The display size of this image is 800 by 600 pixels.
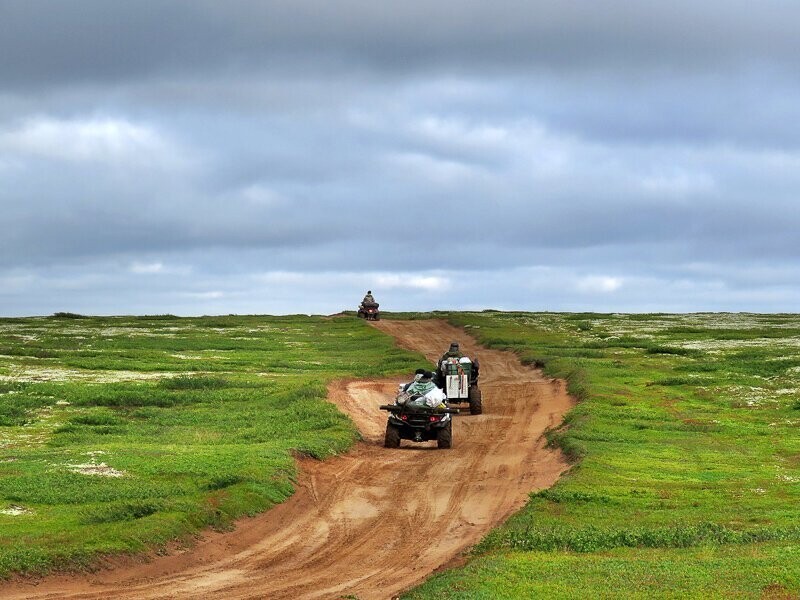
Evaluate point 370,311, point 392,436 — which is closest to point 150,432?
point 392,436

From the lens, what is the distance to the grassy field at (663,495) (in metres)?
19.1

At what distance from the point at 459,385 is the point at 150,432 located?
1449 centimetres

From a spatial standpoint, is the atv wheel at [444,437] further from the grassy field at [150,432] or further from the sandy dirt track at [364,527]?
the grassy field at [150,432]

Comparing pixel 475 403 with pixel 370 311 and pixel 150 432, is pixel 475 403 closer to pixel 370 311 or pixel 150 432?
pixel 150 432

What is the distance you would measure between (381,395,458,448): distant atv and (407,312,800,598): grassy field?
4.00 m

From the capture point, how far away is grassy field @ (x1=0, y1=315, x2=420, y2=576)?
78.4 feet

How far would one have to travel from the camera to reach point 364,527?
83.9 feet

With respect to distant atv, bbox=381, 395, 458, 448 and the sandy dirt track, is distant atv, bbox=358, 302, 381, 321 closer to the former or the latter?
the sandy dirt track

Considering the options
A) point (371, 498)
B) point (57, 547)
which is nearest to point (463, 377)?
point (371, 498)

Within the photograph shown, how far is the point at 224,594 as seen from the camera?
19781 millimetres

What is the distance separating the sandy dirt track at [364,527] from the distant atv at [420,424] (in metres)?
0.54

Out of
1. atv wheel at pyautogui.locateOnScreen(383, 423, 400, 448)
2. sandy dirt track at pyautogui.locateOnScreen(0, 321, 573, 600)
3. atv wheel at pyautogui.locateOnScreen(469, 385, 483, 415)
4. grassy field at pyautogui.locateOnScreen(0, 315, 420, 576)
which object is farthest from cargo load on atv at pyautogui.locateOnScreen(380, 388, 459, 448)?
atv wheel at pyautogui.locateOnScreen(469, 385, 483, 415)

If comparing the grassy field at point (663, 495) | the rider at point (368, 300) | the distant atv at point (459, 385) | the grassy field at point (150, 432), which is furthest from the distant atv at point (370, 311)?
the distant atv at point (459, 385)

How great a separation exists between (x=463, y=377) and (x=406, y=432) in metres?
11.0
